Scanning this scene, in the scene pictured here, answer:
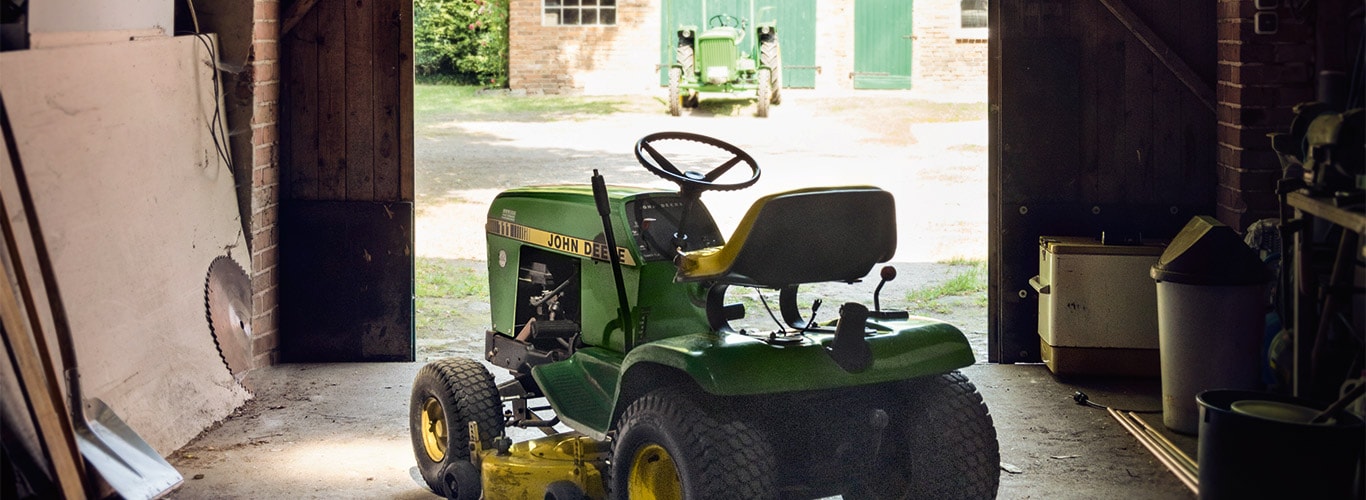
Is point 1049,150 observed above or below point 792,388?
above

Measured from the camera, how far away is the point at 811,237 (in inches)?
150

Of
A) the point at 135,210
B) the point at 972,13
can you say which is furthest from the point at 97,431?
the point at 972,13

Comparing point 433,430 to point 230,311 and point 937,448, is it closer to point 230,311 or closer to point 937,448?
point 230,311

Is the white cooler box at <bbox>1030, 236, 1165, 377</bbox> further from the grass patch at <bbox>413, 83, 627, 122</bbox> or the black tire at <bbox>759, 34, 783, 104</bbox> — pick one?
the grass patch at <bbox>413, 83, 627, 122</bbox>

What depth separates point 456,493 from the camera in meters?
4.62

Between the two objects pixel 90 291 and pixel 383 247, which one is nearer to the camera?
pixel 90 291

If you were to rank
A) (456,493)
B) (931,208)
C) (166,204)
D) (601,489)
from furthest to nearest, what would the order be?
(931,208)
(166,204)
(456,493)
(601,489)

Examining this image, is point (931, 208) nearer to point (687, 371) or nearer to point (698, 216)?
point (698, 216)

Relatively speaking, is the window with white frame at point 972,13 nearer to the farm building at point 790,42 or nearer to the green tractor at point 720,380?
the farm building at point 790,42

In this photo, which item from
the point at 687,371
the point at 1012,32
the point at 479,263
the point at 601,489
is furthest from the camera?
the point at 479,263

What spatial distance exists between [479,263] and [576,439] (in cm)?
549

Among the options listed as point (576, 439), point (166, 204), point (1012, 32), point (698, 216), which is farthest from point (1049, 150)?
point (166, 204)

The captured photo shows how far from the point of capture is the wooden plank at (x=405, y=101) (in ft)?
22.4

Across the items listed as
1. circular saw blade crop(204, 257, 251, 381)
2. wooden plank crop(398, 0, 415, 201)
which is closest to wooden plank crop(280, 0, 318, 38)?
wooden plank crop(398, 0, 415, 201)
